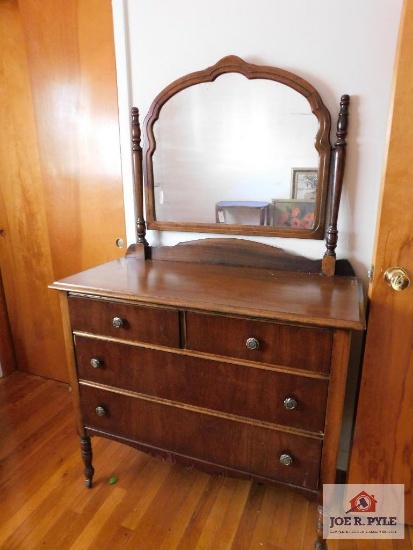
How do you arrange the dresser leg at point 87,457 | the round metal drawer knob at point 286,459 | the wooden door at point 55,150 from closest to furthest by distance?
the round metal drawer knob at point 286,459, the dresser leg at point 87,457, the wooden door at point 55,150

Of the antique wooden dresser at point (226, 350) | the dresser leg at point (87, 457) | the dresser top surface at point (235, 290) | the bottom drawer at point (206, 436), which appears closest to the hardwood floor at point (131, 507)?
the dresser leg at point (87, 457)

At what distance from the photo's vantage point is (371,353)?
125cm

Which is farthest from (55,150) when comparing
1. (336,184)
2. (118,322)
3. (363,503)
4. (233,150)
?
(363,503)

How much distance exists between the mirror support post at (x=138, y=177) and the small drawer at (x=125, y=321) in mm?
432

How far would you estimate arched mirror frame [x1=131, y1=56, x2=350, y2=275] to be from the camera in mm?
1289

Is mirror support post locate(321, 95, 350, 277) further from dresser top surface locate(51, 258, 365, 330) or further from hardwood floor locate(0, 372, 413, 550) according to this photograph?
hardwood floor locate(0, 372, 413, 550)

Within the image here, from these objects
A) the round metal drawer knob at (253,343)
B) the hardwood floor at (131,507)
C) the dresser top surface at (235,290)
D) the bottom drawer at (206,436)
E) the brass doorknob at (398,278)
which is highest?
the brass doorknob at (398,278)

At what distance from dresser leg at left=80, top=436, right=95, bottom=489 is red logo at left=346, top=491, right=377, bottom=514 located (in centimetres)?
110

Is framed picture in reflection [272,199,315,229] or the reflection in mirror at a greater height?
the reflection in mirror

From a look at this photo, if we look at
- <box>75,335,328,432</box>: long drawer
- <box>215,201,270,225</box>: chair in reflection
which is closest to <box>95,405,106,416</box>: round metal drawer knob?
<box>75,335,328,432</box>: long drawer

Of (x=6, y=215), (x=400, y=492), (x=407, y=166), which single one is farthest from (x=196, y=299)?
(x=6, y=215)

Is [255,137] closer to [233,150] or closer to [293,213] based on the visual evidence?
[233,150]

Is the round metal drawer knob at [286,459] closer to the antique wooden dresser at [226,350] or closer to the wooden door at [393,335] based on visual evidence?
the antique wooden dresser at [226,350]

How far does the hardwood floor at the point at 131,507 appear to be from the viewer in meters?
1.33
